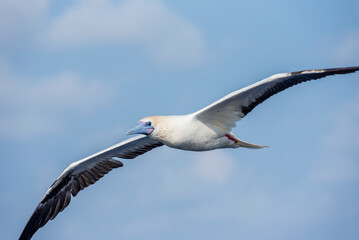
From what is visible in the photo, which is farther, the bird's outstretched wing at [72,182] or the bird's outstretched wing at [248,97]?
the bird's outstretched wing at [72,182]

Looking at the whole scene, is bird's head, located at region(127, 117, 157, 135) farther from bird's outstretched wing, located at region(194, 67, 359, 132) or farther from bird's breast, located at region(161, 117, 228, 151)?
bird's outstretched wing, located at region(194, 67, 359, 132)

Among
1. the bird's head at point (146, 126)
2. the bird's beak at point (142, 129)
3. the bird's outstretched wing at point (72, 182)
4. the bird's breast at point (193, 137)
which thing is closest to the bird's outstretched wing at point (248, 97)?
the bird's breast at point (193, 137)

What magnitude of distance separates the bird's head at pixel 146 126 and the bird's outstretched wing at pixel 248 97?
2.90 ft

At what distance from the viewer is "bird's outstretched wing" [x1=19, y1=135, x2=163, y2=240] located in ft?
47.8

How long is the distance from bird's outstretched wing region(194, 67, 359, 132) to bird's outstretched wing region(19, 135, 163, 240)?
263 cm

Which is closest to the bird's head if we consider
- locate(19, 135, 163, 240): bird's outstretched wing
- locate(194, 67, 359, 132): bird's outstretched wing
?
locate(194, 67, 359, 132): bird's outstretched wing

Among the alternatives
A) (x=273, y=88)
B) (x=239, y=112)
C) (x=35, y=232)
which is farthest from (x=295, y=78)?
(x=35, y=232)

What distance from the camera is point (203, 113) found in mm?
12047

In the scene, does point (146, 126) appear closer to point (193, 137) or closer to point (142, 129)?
point (142, 129)

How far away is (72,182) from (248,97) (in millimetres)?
5116

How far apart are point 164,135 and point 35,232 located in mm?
4850

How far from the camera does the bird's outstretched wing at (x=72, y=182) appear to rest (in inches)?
573

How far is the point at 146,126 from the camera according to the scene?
12.2 meters

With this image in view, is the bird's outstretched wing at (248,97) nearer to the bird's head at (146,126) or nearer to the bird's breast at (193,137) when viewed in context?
the bird's breast at (193,137)
